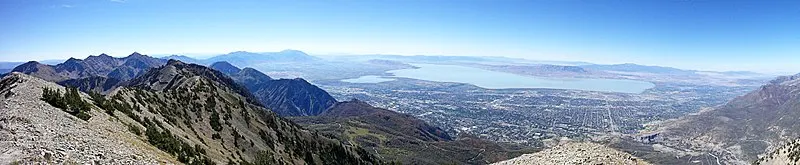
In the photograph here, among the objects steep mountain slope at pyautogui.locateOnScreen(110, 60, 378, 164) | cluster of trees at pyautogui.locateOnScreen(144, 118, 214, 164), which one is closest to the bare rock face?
cluster of trees at pyautogui.locateOnScreen(144, 118, 214, 164)

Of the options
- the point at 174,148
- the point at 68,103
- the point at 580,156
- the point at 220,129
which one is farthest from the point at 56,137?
the point at 220,129

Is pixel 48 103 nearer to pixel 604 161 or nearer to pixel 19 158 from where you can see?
pixel 19 158

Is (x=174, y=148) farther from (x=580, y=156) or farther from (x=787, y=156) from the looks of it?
(x=787, y=156)

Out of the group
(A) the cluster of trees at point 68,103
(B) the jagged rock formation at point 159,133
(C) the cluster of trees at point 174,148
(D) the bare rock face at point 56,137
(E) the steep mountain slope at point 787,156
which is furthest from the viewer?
(E) the steep mountain slope at point 787,156

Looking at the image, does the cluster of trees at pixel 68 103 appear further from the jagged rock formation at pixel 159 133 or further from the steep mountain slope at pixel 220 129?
the steep mountain slope at pixel 220 129

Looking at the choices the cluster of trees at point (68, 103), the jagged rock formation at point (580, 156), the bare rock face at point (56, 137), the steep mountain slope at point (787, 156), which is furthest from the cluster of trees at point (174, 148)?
the steep mountain slope at point (787, 156)
